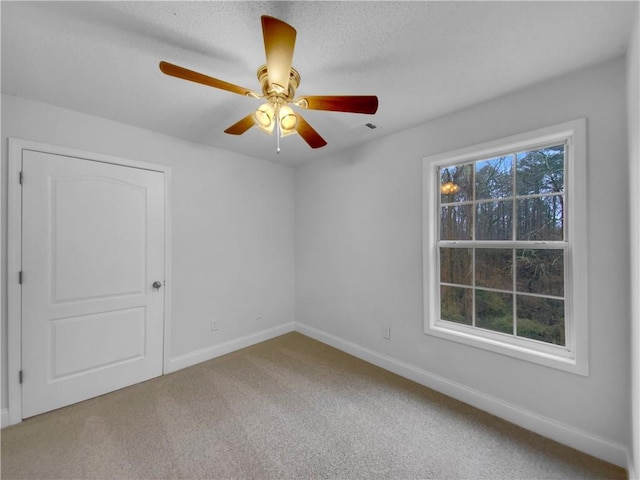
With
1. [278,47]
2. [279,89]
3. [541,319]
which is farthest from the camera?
[541,319]

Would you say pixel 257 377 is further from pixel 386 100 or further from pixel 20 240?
pixel 386 100

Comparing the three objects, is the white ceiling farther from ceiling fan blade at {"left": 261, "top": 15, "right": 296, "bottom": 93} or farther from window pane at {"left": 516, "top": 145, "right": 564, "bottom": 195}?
window pane at {"left": 516, "top": 145, "right": 564, "bottom": 195}

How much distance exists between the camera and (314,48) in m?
1.46

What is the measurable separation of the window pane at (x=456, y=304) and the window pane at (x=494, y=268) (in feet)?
0.54

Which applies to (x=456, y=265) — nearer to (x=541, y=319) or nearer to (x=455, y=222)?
(x=455, y=222)

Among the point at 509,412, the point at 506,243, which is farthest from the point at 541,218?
the point at 509,412

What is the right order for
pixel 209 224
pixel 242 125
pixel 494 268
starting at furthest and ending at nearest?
1. pixel 209 224
2. pixel 494 268
3. pixel 242 125

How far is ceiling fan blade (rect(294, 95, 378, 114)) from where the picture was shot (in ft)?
4.49

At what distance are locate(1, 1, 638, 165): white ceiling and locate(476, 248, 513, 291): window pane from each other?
4.01 ft

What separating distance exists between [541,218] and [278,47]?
6.84ft

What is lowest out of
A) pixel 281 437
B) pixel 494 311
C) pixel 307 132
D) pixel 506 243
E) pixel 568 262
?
pixel 281 437

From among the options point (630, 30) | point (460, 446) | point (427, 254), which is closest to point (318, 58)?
point (630, 30)

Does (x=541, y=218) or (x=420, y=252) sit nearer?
(x=541, y=218)

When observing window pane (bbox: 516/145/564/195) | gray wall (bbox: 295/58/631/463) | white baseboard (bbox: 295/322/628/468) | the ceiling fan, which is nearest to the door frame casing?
the ceiling fan
